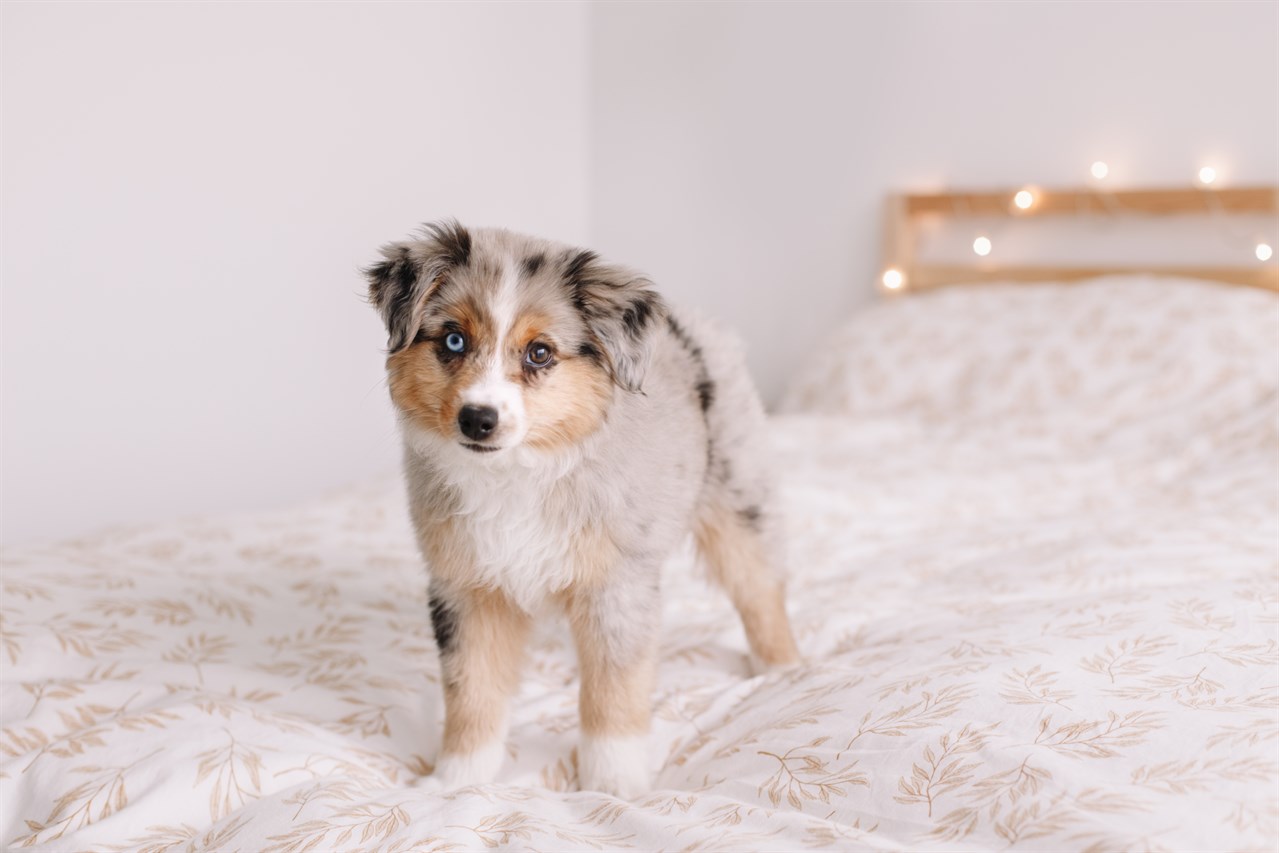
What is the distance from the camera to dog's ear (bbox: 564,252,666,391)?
5.01 ft

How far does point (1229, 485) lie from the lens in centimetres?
277

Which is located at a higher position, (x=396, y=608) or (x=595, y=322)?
(x=595, y=322)

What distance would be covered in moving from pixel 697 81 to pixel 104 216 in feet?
10.6

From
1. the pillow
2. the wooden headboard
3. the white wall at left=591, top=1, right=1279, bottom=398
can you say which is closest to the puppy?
the pillow

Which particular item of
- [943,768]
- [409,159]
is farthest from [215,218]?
[943,768]

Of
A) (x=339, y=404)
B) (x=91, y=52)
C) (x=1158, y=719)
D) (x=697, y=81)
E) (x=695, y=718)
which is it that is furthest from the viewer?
(x=697, y=81)

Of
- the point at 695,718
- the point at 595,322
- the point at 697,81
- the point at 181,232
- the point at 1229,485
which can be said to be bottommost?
the point at 695,718

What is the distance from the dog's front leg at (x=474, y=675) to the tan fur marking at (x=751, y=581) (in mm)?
460

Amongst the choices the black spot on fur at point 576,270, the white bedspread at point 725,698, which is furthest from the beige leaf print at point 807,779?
the black spot on fur at point 576,270

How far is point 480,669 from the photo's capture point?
5.21 feet

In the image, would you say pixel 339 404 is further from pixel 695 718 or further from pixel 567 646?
pixel 695 718

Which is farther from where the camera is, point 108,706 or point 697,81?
point 697,81

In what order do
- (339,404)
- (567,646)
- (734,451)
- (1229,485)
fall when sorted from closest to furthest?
(734,451), (567,646), (1229,485), (339,404)

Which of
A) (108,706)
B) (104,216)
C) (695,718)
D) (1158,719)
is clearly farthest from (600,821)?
(104,216)
